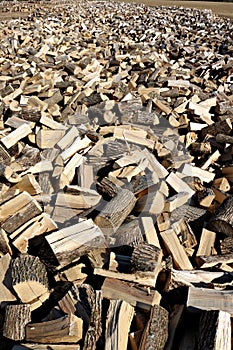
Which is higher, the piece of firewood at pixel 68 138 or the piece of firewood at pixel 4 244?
the piece of firewood at pixel 68 138

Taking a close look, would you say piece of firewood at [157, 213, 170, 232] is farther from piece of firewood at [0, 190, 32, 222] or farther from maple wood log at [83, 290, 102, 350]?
piece of firewood at [0, 190, 32, 222]

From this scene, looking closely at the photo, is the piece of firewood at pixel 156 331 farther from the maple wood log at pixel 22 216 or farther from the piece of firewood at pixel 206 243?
the maple wood log at pixel 22 216

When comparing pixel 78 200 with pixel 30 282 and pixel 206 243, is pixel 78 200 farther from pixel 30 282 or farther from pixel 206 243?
pixel 206 243

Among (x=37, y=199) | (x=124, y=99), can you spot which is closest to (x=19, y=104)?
(x=124, y=99)

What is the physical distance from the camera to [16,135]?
387cm

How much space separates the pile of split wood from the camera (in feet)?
7.32

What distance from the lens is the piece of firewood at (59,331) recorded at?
83.4 inches

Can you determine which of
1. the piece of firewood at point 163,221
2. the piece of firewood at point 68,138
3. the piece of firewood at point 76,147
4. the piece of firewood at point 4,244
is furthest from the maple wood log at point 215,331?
the piece of firewood at point 68,138

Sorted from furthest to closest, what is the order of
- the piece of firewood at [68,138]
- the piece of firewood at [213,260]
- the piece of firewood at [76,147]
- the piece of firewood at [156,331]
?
1. the piece of firewood at [68,138]
2. the piece of firewood at [76,147]
3. the piece of firewood at [213,260]
4. the piece of firewood at [156,331]

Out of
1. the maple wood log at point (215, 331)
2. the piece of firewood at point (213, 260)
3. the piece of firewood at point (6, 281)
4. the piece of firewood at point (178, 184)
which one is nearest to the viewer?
the maple wood log at point (215, 331)

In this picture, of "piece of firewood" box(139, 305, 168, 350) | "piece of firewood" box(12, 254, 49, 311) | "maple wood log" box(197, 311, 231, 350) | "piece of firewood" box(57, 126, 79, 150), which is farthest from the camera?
"piece of firewood" box(57, 126, 79, 150)

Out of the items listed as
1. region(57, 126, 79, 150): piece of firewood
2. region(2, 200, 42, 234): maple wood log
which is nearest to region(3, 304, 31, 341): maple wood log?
region(2, 200, 42, 234): maple wood log

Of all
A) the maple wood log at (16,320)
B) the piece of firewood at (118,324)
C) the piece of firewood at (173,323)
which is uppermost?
the piece of firewood at (118,324)

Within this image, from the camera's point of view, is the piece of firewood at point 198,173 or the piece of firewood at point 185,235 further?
the piece of firewood at point 198,173
